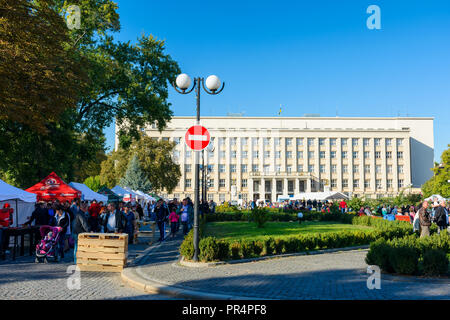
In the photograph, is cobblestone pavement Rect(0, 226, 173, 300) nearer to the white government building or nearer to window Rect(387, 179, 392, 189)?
the white government building

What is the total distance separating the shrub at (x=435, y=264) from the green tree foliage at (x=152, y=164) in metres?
53.4

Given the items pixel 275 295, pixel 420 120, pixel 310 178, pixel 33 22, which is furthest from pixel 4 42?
pixel 420 120

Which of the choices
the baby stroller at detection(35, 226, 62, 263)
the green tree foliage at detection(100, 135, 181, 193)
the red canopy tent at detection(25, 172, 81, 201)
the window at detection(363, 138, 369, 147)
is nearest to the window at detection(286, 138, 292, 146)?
the window at detection(363, 138, 369, 147)

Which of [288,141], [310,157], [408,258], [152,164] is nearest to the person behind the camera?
[408,258]

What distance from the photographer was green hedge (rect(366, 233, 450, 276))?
8.56m

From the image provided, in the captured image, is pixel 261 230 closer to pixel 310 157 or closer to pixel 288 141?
pixel 288 141

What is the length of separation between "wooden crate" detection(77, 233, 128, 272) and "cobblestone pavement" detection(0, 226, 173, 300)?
26cm

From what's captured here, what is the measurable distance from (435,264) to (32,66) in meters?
15.1

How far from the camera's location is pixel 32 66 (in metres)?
16.2

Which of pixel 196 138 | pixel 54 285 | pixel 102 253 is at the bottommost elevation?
pixel 54 285

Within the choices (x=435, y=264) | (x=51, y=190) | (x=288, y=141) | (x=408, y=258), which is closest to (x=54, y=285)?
(x=408, y=258)

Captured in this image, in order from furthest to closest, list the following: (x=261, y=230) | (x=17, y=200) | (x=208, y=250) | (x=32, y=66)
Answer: (x=261, y=230) < (x=32, y=66) < (x=17, y=200) < (x=208, y=250)
